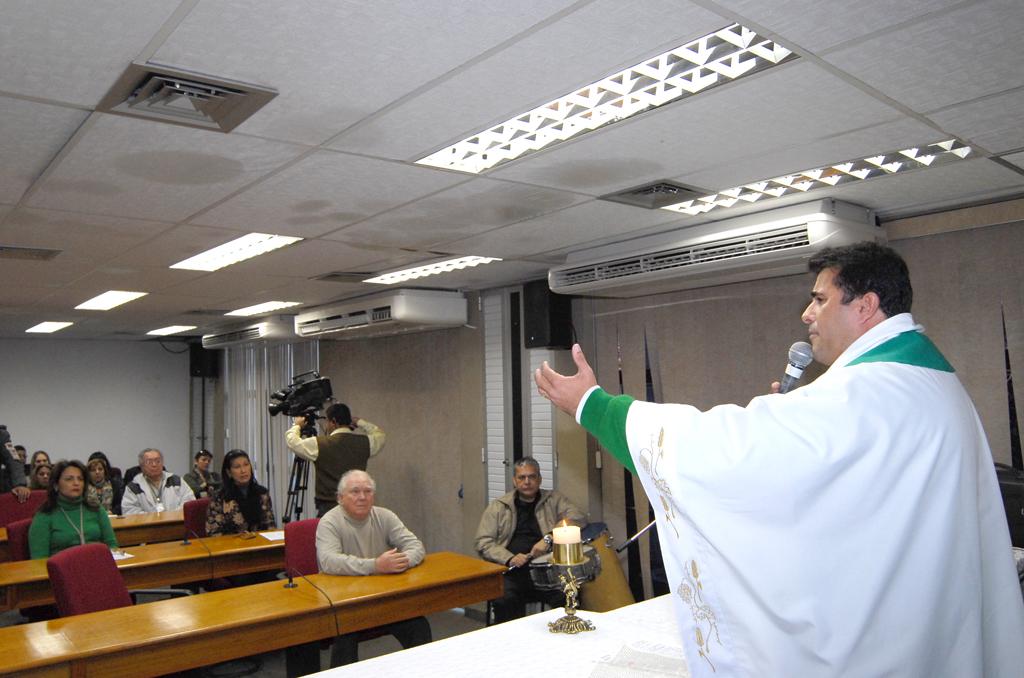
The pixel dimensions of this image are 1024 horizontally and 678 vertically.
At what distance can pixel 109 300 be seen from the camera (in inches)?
251

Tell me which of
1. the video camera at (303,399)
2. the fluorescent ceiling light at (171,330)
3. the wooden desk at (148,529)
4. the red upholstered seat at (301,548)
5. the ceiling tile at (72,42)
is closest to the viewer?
the ceiling tile at (72,42)

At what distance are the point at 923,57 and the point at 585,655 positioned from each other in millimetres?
1818

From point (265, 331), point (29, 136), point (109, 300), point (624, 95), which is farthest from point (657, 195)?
point (265, 331)

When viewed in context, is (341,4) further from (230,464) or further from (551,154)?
(230,464)

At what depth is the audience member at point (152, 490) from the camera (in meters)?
6.45

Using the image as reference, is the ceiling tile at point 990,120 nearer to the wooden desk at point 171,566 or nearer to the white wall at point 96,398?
the wooden desk at point 171,566

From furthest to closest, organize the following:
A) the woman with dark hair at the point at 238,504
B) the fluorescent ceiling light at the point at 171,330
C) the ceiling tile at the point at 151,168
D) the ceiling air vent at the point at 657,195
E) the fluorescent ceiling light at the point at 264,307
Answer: the fluorescent ceiling light at the point at 171,330 → the fluorescent ceiling light at the point at 264,307 → the woman with dark hair at the point at 238,504 → the ceiling air vent at the point at 657,195 → the ceiling tile at the point at 151,168

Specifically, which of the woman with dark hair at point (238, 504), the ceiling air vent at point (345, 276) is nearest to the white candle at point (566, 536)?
the ceiling air vent at point (345, 276)

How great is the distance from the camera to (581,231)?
13.2ft

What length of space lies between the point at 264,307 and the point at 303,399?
4.33 ft

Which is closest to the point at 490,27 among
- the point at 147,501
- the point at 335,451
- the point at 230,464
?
the point at 230,464

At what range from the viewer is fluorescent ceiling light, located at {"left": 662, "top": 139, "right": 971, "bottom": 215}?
2.85 m

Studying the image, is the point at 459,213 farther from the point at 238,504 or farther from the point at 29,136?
the point at 238,504

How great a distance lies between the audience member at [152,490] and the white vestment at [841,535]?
5.77m
